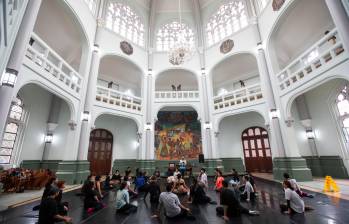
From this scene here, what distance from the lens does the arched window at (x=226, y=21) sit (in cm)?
1511

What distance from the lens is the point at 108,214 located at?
4.74m

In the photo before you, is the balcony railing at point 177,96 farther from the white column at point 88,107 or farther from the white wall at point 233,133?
the white column at point 88,107

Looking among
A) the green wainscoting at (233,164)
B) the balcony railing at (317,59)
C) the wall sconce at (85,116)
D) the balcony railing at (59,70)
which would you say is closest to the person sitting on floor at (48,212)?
the balcony railing at (59,70)

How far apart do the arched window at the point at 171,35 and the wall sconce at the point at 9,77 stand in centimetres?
1395

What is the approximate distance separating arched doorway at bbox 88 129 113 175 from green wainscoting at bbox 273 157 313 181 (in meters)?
13.5

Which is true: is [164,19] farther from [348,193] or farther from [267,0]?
[348,193]

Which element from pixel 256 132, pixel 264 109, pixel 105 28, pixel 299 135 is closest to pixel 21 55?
pixel 105 28

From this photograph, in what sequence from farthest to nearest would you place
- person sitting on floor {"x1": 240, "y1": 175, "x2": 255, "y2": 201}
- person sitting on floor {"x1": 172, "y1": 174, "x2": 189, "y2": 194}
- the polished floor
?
person sitting on floor {"x1": 172, "y1": 174, "x2": 189, "y2": 194} < person sitting on floor {"x1": 240, "y1": 175, "x2": 255, "y2": 201} < the polished floor

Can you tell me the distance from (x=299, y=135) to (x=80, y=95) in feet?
49.8

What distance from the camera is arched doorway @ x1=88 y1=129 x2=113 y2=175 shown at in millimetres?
14586

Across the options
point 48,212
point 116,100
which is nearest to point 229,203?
point 48,212

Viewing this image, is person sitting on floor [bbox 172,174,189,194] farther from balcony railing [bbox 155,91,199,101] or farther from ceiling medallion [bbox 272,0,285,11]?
ceiling medallion [bbox 272,0,285,11]

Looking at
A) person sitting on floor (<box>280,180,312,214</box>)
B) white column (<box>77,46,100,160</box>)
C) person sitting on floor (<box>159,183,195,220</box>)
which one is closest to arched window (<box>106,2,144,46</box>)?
white column (<box>77,46,100,160</box>)

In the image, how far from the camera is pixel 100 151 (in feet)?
49.8
